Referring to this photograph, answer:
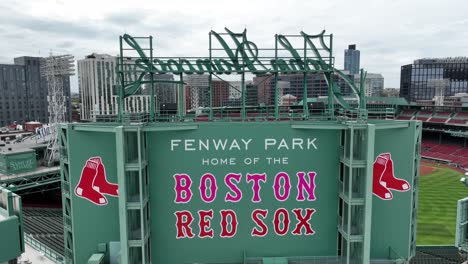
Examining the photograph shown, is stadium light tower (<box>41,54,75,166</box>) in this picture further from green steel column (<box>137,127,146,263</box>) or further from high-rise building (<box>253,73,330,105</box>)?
green steel column (<box>137,127,146,263</box>)

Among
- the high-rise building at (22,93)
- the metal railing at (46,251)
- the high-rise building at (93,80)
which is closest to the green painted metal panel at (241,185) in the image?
the metal railing at (46,251)

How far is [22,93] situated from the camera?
121m

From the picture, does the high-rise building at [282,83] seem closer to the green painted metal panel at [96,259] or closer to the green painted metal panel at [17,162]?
the green painted metal panel at [96,259]

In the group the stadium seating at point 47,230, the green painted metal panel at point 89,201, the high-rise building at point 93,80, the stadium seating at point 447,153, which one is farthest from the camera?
the high-rise building at point 93,80

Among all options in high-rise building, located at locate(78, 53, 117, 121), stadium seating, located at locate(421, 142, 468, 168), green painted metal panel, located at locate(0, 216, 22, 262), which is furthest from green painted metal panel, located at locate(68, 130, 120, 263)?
high-rise building, located at locate(78, 53, 117, 121)

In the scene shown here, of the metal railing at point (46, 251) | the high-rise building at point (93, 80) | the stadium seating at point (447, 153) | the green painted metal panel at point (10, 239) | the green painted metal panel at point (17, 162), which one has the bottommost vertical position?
the stadium seating at point (447, 153)

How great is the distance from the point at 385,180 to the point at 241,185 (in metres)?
6.38

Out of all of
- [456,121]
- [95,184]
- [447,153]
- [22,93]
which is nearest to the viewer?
[95,184]

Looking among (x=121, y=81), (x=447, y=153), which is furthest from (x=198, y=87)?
(x=447, y=153)

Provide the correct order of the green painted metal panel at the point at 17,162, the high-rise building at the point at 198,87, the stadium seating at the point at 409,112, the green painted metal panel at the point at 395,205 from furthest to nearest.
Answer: the stadium seating at the point at 409,112
the green painted metal panel at the point at 17,162
the high-rise building at the point at 198,87
the green painted metal panel at the point at 395,205

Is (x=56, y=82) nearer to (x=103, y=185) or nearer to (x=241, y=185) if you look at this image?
(x=103, y=185)

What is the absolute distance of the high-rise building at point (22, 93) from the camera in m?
118

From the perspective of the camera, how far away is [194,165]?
14.8 m

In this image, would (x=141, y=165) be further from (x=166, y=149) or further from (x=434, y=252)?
(x=434, y=252)
